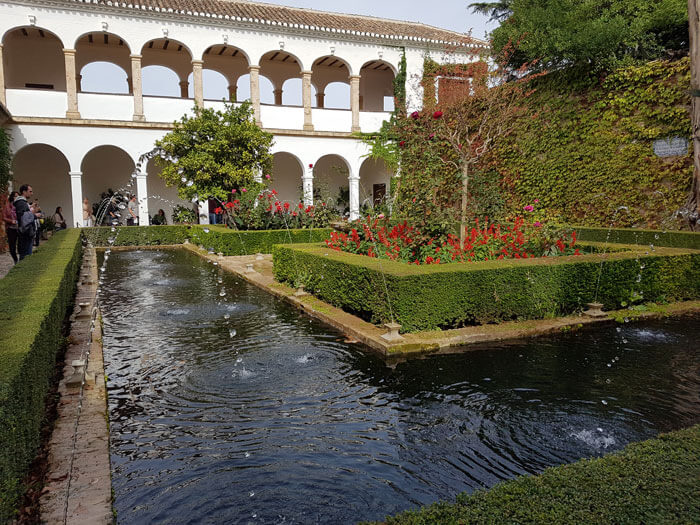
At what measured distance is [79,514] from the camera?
2.20 metres

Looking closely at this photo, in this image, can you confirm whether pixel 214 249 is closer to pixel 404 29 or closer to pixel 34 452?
pixel 34 452

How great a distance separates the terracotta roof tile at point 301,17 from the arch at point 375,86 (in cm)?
217

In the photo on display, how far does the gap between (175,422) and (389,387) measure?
1.53 meters

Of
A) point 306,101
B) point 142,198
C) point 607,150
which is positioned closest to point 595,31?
point 607,150

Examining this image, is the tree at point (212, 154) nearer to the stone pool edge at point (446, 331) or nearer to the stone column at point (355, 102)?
the stone column at point (355, 102)

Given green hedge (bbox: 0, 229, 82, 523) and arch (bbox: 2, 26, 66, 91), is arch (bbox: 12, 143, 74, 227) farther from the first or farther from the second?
green hedge (bbox: 0, 229, 82, 523)

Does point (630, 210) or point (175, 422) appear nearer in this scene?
point (175, 422)

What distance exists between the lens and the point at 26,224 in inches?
322

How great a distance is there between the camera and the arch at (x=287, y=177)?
22906 millimetres

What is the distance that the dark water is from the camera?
8.32ft

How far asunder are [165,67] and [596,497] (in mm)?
22581

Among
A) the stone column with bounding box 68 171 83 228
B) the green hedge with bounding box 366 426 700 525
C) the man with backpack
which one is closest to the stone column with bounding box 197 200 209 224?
the stone column with bounding box 68 171 83 228

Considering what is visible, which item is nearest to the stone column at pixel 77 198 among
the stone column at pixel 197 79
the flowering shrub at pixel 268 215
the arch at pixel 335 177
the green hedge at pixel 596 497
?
the stone column at pixel 197 79

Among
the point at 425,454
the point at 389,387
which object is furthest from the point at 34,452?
the point at 389,387
